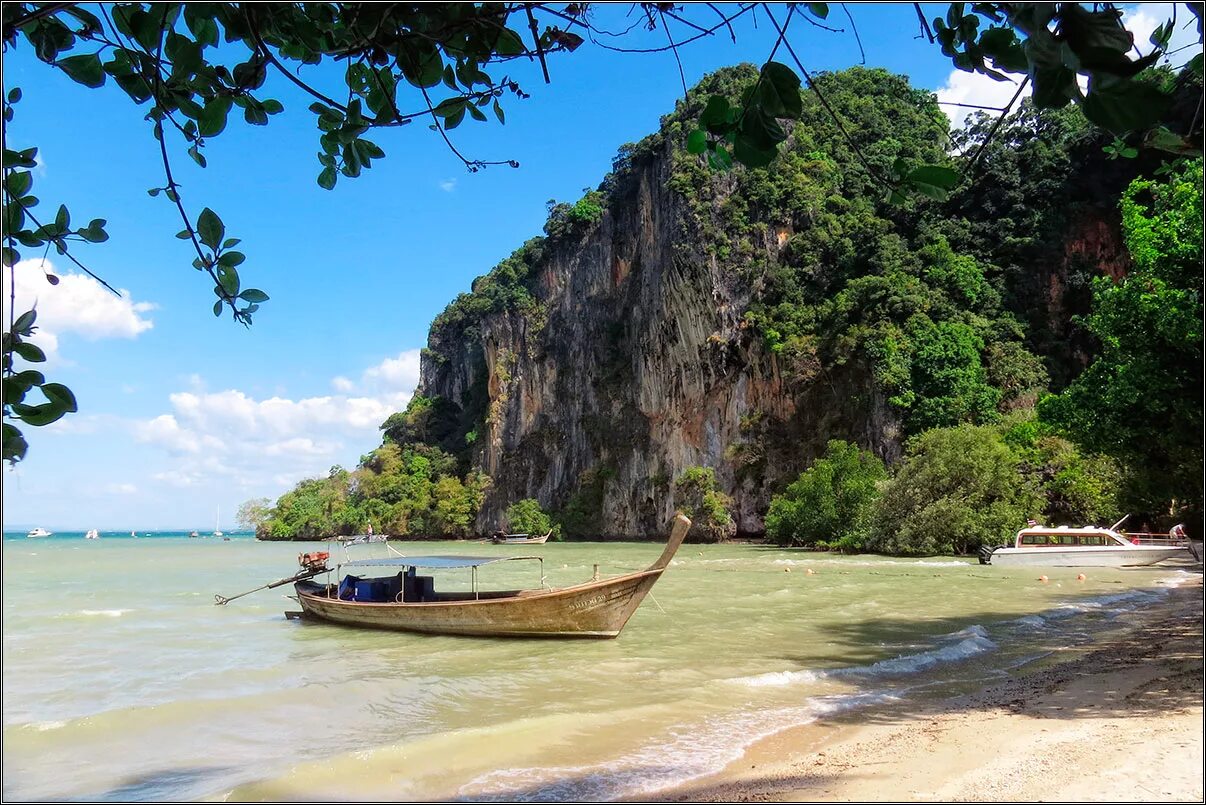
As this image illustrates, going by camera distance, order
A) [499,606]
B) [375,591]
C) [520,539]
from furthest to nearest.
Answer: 1. [520,539]
2. [375,591]
3. [499,606]

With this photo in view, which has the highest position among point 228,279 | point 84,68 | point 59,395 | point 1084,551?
point 84,68

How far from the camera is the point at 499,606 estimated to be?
11.1 meters

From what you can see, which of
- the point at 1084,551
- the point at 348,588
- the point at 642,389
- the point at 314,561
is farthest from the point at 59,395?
the point at 642,389

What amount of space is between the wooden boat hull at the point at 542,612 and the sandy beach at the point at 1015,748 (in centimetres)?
471

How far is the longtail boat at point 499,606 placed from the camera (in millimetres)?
10758

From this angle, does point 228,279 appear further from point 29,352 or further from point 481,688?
point 481,688

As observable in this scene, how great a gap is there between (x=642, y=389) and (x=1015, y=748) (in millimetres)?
42866

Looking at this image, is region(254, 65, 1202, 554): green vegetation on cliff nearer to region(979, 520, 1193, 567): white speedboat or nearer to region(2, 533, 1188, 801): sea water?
region(979, 520, 1193, 567): white speedboat

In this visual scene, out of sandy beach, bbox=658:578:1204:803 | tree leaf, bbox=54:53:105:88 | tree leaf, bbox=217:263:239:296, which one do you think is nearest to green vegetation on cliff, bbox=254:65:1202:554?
sandy beach, bbox=658:578:1204:803

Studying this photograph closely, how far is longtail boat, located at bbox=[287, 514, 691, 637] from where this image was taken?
10758mm

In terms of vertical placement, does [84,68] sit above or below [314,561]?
above

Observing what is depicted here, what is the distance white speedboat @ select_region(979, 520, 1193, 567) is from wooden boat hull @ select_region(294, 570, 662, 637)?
13683 millimetres

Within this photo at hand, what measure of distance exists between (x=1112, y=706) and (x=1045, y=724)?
747 millimetres

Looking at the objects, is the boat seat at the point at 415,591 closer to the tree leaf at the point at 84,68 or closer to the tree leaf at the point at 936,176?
the tree leaf at the point at 84,68
